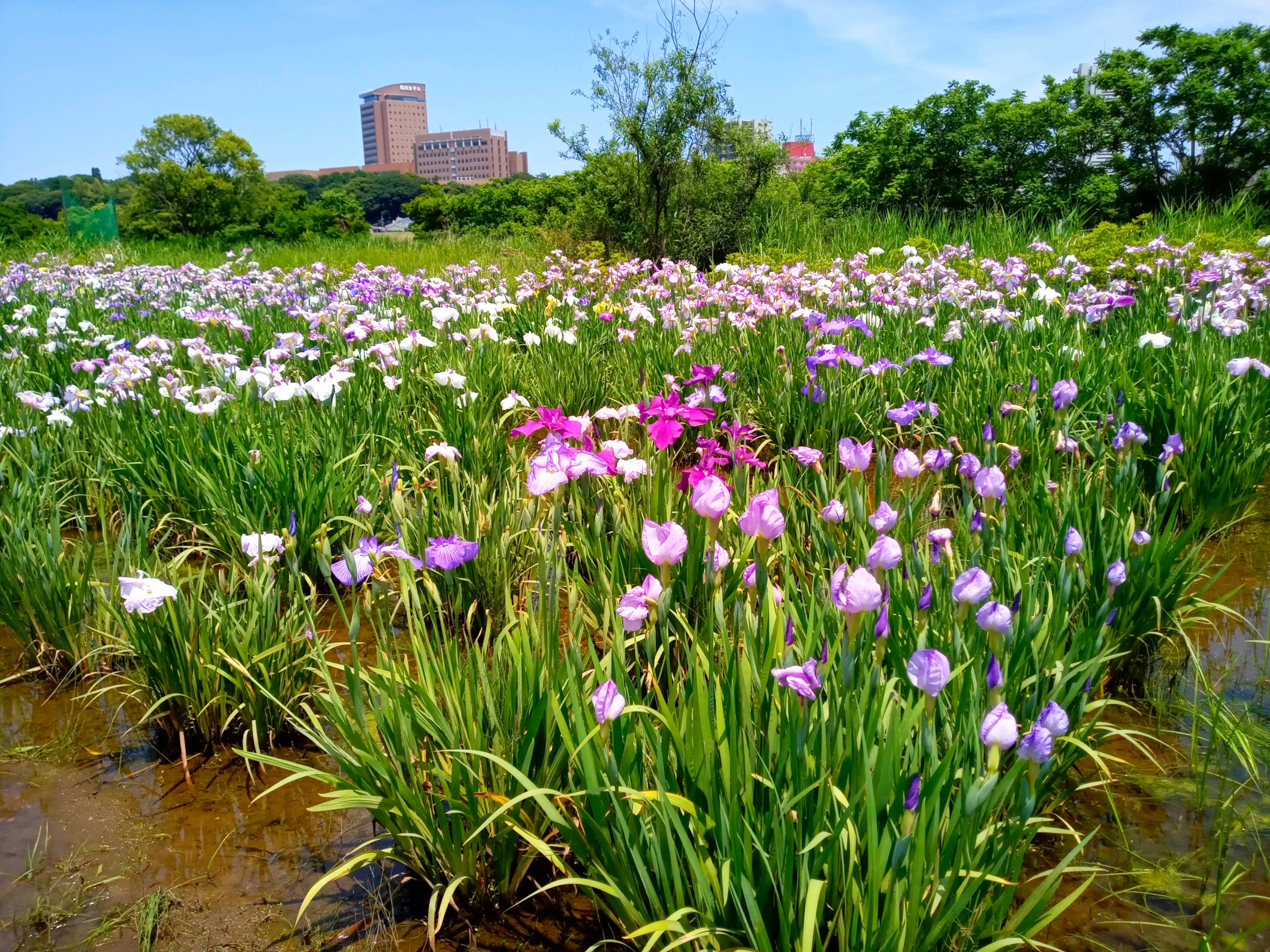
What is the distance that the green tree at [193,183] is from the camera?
135ft

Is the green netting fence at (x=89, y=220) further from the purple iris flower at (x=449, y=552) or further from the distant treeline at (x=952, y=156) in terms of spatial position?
the purple iris flower at (x=449, y=552)

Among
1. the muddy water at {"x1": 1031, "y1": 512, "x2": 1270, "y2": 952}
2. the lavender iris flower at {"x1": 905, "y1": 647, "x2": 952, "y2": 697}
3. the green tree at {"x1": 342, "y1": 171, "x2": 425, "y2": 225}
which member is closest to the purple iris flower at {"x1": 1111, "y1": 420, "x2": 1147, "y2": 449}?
the muddy water at {"x1": 1031, "y1": 512, "x2": 1270, "y2": 952}

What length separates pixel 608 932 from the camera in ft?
5.35

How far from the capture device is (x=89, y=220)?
20531 millimetres

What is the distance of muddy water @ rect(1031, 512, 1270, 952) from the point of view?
62.8 inches

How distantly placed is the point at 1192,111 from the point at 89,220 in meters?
25.8

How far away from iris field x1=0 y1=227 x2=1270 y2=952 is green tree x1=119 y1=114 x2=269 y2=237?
134 ft

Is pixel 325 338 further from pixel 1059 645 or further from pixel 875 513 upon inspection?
pixel 1059 645

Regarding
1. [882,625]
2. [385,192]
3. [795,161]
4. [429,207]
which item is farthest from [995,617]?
[385,192]

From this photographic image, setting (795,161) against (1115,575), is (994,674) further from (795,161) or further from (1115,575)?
(795,161)

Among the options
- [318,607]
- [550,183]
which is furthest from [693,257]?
[550,183]

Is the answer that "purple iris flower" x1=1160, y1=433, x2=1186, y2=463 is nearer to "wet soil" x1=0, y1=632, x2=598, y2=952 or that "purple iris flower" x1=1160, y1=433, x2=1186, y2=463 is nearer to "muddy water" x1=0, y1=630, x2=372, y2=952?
"wet soil" x1=0, y1=632, x2=598, y2=952

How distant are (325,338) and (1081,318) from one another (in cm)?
449

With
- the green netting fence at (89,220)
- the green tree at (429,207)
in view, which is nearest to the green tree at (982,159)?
the green netting fence at (89,220)
